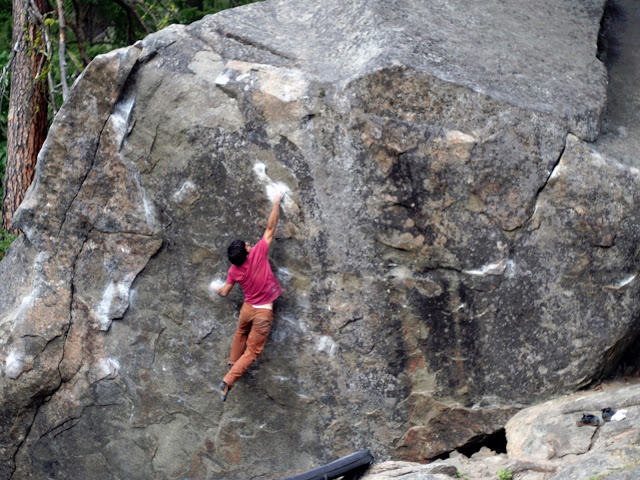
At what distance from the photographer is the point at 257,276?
5172 mm

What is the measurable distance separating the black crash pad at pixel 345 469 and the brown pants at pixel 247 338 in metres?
0.76

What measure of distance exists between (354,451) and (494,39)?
2985mm

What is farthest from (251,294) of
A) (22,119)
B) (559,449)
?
(22,119)

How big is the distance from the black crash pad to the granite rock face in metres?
0.32

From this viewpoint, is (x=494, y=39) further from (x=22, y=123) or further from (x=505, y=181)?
(x=22, y=123)

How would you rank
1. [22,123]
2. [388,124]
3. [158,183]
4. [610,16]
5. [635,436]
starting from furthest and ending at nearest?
[22,123]
[610,16]
[158,183]
[388,124]
[635,436]

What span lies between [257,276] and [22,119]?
3849mm

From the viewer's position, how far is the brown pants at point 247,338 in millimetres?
5277

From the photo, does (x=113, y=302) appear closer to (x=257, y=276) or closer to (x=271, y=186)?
(x=257, y=276)

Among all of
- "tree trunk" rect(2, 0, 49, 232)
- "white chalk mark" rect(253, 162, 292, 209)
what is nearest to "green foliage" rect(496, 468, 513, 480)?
"white chalk mark" rect(253, 162, 292, 209)

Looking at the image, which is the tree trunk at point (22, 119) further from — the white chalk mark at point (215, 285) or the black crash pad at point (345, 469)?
the black crash pad at point (345, 469)

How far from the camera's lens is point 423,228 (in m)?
5.23

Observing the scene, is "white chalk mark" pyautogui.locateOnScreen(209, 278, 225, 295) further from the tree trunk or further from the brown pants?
the tree trunk

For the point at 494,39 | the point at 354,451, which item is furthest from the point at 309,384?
the point at 494,39
